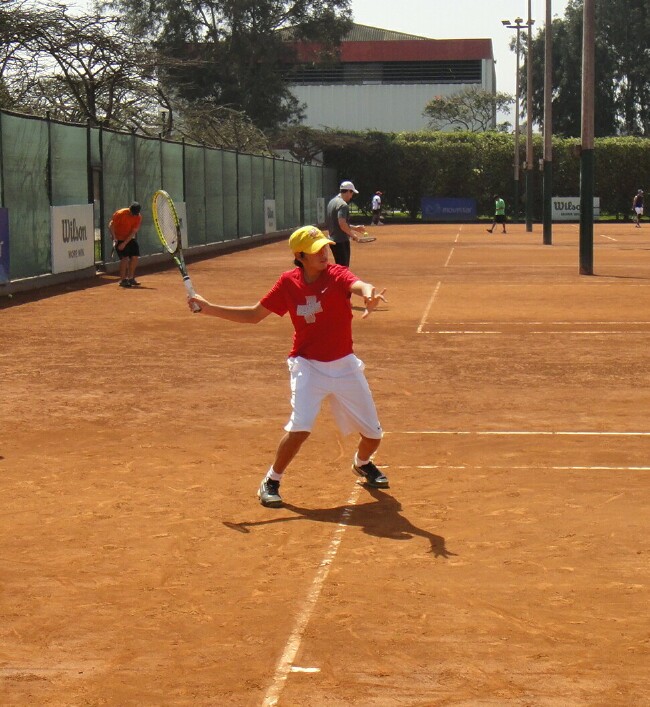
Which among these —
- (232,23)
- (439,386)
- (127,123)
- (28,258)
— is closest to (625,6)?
(232,23)

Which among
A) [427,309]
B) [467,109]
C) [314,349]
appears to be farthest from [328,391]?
[467,109]

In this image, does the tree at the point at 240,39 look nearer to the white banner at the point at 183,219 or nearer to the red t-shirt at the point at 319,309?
the white banner at the point at 183,219

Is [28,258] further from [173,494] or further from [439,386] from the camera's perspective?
[173,494]

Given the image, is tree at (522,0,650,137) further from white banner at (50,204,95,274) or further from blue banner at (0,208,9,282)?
blue banner at (0,208,9,282)

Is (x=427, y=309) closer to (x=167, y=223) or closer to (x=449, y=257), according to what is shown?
(x=167, y=223)

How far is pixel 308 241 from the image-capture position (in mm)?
7637

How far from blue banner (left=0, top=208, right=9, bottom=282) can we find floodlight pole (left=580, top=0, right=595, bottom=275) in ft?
38.4

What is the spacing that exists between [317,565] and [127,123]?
3147cm

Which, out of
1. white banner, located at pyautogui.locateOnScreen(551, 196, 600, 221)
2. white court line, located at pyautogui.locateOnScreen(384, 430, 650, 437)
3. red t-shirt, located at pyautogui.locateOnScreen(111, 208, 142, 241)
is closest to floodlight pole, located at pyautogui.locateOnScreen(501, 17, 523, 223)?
white banner, located at pyautogui.locateOnScreen(551, 196, 600, 221)

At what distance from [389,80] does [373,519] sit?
86810 millimetres

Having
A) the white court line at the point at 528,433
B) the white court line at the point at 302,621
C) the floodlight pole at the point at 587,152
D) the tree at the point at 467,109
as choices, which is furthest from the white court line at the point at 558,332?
the tree at the point at 467,109

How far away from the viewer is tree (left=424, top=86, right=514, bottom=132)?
85.1 meters

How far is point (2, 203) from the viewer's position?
22.0 m

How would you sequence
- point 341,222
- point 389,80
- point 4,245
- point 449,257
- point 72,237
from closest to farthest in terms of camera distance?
1. point 341,222
2. point 4,245
3. point 72,237
4. point 449,257
5. point 389,80
